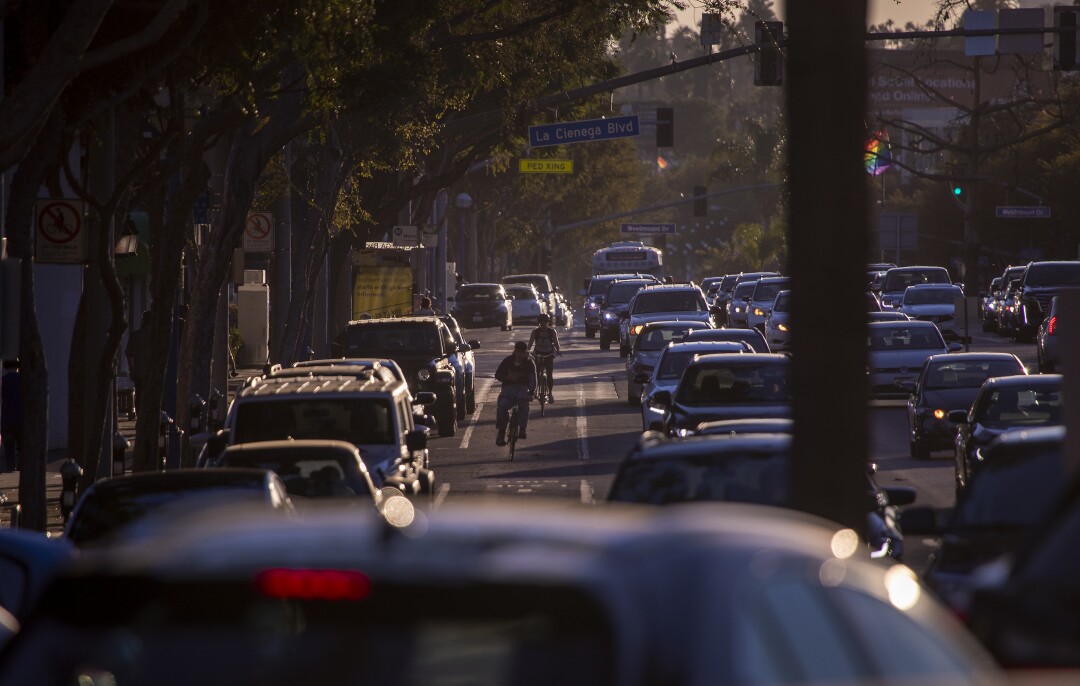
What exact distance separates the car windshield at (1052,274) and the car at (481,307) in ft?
63.1

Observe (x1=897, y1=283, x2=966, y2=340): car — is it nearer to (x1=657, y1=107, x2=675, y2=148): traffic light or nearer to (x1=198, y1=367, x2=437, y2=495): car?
(x1=657, y1=107, x2=675, y2=148): traffic light

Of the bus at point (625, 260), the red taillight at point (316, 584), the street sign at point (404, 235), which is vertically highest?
the street sign at point (404, 235)

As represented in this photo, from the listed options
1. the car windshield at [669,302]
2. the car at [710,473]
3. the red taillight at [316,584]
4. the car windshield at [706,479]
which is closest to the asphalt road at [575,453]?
the car windshield at [669,302]

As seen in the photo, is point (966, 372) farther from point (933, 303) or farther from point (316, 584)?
point (933, 303)

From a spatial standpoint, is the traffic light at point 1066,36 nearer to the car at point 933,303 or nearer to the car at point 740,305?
the car at point 933,303

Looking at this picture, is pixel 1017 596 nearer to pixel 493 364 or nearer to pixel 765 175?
pixel 493 364

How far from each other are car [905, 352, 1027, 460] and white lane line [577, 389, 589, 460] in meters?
4.35

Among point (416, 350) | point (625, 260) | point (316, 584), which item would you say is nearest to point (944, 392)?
point (416, 350)

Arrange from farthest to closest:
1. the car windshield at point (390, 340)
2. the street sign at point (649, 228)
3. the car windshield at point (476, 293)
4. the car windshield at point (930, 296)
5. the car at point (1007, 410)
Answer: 1. the street sign at point (649, 228)
2. the car windshield at point (476, 293)
3. the car windshield at point (930, 296)
4. the car windshield at point (390, 340)
5. the car at point (1007, 410)

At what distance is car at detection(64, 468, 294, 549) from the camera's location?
12242 mm

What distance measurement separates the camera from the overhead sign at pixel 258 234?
2953 cm

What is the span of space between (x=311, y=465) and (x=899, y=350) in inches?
746

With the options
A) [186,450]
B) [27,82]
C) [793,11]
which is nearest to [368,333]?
[186,450]

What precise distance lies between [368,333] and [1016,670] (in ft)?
74.4
